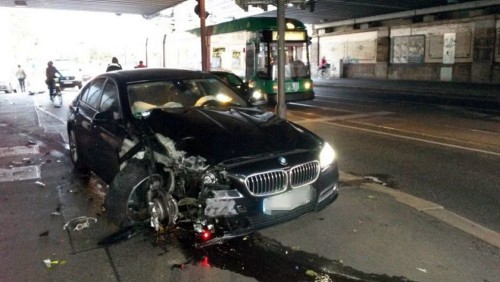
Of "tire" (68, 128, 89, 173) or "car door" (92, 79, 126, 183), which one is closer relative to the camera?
"car door" (92, 79, 126, 183)

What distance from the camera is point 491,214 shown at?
5227mm

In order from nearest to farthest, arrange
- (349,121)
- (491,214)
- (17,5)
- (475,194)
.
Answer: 1. (491,214)
2. (475,194)
3. (349,121)
4. (17,5)

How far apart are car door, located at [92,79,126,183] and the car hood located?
53cm

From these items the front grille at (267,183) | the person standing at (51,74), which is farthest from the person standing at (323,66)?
the front grille at (267,183)

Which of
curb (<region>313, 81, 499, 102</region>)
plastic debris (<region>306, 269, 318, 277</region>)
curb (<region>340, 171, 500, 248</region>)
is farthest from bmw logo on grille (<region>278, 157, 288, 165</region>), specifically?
curb (<region>313, 81, 499, 102</region>)

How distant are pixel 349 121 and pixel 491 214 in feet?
25.4

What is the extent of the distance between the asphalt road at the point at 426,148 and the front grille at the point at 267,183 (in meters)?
2.46

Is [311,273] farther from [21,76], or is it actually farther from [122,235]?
[21,76]

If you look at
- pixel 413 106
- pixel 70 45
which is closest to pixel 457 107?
pixel 413 106

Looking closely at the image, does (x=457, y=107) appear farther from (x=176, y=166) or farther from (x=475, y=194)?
(x=176, y=166)

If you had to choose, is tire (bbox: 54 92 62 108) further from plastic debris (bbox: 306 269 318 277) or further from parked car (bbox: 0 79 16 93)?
plastic debris (bbox: 306 269 318 277)

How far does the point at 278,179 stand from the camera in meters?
4.10

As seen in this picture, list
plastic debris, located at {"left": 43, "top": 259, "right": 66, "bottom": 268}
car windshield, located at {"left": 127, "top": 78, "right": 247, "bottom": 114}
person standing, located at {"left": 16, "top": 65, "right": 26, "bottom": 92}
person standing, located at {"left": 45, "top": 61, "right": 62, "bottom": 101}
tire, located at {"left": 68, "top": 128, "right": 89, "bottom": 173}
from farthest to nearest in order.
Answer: person standing, located at {"left": 16, "top": 65, "right": 26, "bottom": 92}
person standing, located at {"left": 45, "top": 61, "right": 62, "bottom": 101}
tire, located at {"left": 68, "top": 128, "right": 89, "bottom": 173}
car windshield, located at {"left": 127, "top": 78, "right": 247, "bottom": 114}
plastic debris, located at {"left": 43, "top": 259, "right": 66, "bottom": 268}

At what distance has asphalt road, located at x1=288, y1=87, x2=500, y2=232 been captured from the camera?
6.02 m
